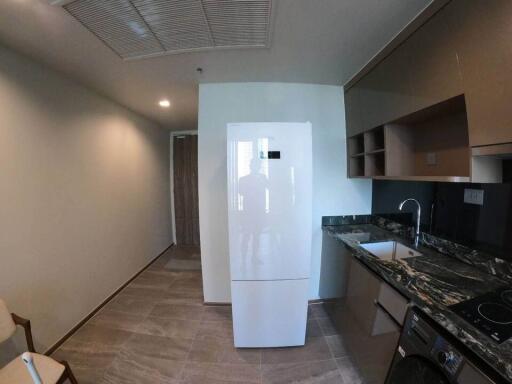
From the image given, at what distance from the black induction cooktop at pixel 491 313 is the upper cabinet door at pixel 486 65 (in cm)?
74

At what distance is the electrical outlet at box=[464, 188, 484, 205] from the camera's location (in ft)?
4.11

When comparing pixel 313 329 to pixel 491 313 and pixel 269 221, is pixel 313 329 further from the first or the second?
pixel 491 313

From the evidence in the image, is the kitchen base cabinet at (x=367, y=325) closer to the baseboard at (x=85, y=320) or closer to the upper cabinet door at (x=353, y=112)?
the upper cabinet door at (x=353, y=112)

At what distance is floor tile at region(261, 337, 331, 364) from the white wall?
0.62 m

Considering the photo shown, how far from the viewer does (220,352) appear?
66.7 inches

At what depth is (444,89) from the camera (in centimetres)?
109

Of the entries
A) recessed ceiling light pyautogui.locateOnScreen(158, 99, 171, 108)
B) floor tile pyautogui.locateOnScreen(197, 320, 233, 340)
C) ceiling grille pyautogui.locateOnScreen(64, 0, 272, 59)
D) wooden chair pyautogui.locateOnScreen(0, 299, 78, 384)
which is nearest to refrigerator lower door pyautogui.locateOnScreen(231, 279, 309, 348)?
floor tile pyautogui.locateOnScreen(197, 320, 233, 340)

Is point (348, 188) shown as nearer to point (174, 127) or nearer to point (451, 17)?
point (451, 17)

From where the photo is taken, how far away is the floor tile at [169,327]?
190 cm

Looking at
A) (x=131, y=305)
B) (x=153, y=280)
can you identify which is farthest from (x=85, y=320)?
(x=153, y=280)

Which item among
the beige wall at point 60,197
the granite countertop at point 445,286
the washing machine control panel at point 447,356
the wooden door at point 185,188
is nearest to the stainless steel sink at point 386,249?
the granite countertop at point 445,286

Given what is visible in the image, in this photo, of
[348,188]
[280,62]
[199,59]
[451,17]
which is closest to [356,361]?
[348,188]

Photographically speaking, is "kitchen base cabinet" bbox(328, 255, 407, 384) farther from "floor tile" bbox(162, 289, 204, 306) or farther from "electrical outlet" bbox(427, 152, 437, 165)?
"floor tile" bbox(162, 289, 204, 306)

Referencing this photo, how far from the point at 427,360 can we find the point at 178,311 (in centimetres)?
217
